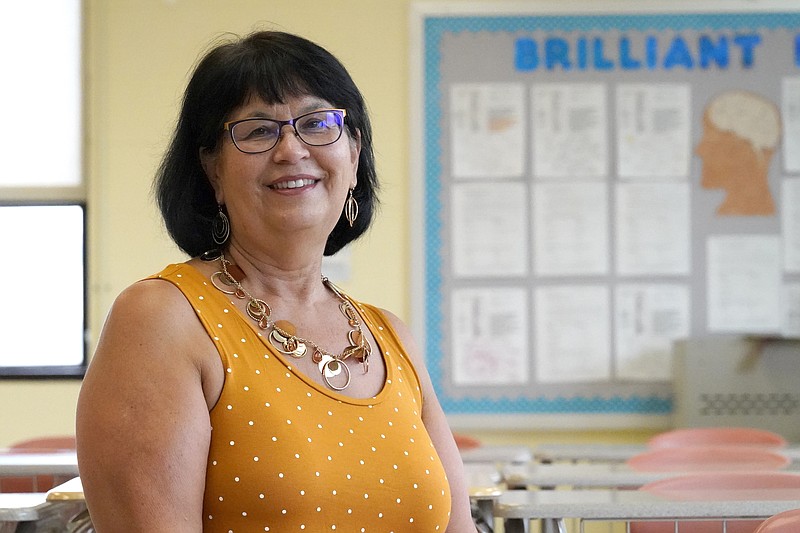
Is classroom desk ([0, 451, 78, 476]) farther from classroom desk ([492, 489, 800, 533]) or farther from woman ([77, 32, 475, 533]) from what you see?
woman ([77, 32, 475, 533])

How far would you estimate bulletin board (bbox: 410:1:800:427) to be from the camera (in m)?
4.39

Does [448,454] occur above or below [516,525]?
above

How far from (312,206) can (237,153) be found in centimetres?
13

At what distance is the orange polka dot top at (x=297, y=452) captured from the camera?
1.27 metres

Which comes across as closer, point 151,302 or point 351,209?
point 151,302

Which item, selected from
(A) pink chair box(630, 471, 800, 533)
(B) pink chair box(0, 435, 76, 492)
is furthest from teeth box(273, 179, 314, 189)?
(B) pink chair box(0, 435, 76, 492)

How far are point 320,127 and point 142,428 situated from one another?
49 centimetres

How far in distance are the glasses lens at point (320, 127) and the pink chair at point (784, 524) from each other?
0.87 m

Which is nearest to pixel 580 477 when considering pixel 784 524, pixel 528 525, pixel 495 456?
pixel 528 525

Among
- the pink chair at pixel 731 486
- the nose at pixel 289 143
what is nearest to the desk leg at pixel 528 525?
the pink chair at pixel 731 486

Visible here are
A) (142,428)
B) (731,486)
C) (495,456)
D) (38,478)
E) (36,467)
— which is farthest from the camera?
(495,456)

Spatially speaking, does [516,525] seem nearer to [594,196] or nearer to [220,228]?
[220,228]

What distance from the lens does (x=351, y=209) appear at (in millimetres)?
1653

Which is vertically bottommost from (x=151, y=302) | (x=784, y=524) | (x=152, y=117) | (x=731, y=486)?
(x=731, y=486)
